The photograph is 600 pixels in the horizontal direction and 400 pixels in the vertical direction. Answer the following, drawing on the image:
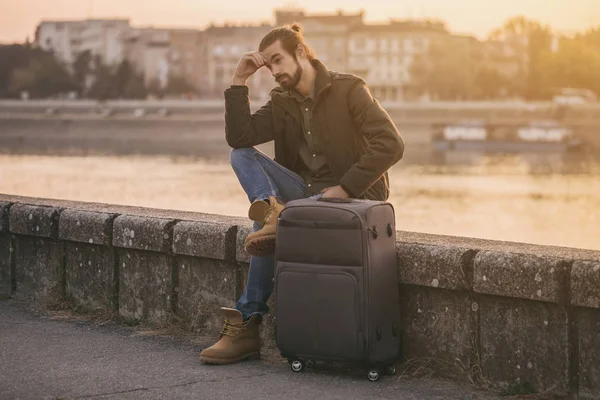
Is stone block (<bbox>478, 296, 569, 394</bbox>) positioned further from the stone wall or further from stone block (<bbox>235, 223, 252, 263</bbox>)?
stone block (<bbox>235, 223, 252, 263</bbox>)

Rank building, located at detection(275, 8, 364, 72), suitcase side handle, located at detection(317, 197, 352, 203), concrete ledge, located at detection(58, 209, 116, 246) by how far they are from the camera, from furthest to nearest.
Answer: building, located at detection(275, 8, 364, 72), concrete ledge, located at detection(58, 209, 116, 246), suitcase side handle, located at detection(317, 197, 352, 203)

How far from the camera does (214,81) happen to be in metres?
114

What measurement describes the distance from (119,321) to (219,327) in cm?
52

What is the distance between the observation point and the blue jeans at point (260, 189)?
384cm

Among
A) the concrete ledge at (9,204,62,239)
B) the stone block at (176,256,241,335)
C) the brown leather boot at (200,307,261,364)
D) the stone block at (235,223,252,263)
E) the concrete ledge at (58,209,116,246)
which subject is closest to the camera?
the brown leather boot at (200,307,261,364)

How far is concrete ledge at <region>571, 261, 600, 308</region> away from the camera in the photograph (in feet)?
10.4

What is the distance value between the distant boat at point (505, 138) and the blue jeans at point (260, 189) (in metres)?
58.8

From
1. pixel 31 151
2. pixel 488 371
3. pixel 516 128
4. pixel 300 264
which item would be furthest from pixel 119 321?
pixel 516 128

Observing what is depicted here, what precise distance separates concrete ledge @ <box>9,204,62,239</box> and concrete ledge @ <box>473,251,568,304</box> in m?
2.21

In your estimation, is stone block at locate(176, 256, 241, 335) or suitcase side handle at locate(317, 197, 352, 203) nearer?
suitcase side handle at locate(317, 197, 352, 203)

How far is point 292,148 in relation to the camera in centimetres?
393

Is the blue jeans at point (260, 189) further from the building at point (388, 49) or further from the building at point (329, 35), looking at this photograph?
the building at point (388, 49)

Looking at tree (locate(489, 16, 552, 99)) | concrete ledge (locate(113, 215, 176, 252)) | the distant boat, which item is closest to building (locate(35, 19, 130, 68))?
tree (locate(489, 16, 552, 99))

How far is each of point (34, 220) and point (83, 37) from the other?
122 metres
